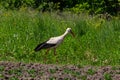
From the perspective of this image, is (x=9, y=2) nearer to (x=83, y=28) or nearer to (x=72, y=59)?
(x=83, y=28)

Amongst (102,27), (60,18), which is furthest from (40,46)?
(60,18)

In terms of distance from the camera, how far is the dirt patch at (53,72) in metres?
9.41

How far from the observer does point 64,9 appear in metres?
25.6

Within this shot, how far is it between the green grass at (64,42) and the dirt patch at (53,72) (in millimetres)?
1556

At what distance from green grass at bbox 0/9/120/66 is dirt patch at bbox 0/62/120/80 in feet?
5.10

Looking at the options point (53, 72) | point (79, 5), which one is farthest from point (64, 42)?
point (79, 5)

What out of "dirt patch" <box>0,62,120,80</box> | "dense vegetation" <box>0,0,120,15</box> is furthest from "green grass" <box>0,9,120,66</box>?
"dense vegetation" <box>0,0,120,15</box>

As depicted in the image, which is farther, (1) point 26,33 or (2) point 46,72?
(1) point 26,33

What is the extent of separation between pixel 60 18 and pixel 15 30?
2455mm

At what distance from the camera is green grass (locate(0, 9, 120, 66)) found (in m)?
12.6

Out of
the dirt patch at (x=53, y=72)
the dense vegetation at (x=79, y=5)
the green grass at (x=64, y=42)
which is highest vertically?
the dense vegetation at (x=79, y=5)

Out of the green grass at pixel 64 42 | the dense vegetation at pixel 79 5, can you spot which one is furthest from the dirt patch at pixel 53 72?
the dense vegetation at pixel 79 5

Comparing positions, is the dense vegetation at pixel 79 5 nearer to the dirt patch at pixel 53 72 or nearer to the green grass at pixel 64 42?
the green grass at pixel 64 42

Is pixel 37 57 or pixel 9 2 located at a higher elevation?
pixel 9 2
